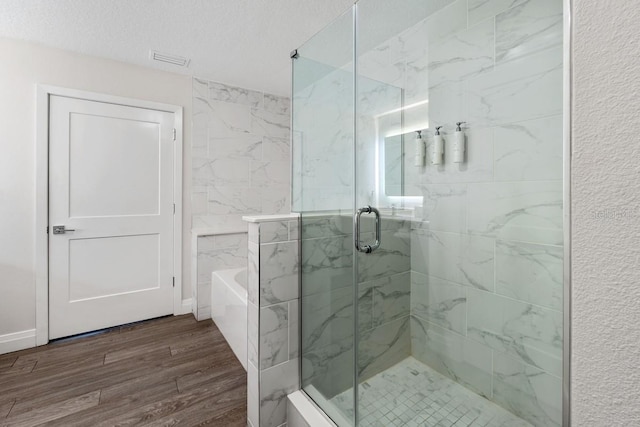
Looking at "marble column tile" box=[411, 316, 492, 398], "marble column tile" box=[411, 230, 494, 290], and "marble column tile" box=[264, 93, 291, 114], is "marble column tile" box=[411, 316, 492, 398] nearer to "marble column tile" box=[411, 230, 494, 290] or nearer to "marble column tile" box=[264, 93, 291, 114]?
"marble column tile" box=[411, 230, 494, 290]

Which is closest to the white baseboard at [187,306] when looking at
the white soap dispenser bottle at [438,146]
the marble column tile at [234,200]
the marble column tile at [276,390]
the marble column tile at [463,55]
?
the marble column tile at [234,200]

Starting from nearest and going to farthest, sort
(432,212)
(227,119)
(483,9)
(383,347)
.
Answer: (483,9), (383,347), (432,212), (227,119)

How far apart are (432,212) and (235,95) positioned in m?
2.42

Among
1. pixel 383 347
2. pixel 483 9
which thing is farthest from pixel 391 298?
pixel 483 9

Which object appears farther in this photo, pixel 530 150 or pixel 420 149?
pixel 420 149

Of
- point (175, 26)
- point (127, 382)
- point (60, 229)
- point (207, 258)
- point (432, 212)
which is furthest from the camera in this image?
point (207, 258)

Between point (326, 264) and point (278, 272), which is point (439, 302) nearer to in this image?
point (326, 264)

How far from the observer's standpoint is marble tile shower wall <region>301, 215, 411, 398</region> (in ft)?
4.76

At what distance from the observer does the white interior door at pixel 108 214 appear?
239 cm

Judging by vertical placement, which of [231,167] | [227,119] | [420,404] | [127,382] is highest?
[227,119]

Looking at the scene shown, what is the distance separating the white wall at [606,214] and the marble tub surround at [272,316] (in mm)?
1125

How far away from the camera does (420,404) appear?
4.89 ft

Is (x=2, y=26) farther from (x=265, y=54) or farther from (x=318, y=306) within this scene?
(x=318, y=306)

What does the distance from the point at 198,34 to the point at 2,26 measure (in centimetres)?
129
